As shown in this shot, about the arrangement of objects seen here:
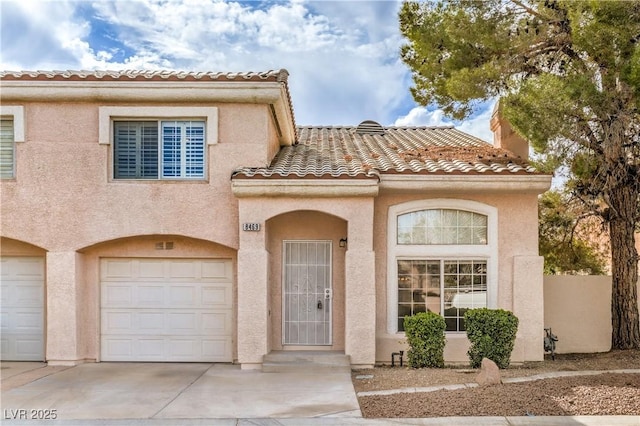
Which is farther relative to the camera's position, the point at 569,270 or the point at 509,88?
the point at 569,270

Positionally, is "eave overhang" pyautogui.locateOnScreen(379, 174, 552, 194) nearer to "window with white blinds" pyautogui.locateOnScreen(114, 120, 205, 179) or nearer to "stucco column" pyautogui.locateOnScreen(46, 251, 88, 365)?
"window with white blinds" pyautogui.locateOnScreen(114, 120, 205, 179)

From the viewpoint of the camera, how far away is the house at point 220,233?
39.2ft

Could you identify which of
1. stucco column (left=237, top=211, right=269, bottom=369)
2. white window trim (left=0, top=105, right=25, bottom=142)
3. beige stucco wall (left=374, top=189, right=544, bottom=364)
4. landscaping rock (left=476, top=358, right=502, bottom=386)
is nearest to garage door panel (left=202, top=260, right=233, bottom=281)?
stucco column (left=237, top=211, right=269, bottom=369)

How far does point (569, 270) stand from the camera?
16.7 m

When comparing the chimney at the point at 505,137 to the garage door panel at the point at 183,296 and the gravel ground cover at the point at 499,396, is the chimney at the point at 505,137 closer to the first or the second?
the gravel ground cover at the point at 499,396

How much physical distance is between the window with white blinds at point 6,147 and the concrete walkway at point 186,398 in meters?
4.65

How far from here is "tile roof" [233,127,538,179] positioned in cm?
1203

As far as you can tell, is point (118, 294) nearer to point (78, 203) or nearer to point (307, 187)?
point (78, 203)

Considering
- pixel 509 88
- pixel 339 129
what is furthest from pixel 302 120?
pixel 509 88

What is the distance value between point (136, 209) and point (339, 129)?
31.5 feet

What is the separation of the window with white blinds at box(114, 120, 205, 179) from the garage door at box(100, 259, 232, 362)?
220 cm

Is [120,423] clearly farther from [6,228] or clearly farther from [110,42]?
[110,42]

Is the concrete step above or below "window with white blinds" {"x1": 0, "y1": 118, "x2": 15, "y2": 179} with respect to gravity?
below

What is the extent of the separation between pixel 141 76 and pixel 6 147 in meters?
3.77
